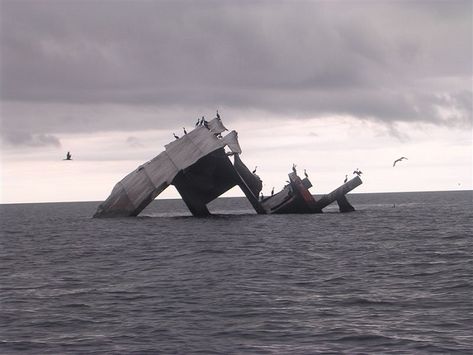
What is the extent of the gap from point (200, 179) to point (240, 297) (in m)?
32.8

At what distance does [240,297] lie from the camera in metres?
22.3

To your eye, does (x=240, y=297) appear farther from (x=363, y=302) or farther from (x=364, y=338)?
(x=364, y=338)

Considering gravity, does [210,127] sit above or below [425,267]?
above

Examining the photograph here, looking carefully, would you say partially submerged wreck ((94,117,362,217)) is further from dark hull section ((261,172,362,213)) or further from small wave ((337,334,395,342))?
small wave ((337,334,395,342))

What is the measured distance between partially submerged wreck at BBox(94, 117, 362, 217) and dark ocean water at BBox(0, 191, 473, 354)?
37.2 ft

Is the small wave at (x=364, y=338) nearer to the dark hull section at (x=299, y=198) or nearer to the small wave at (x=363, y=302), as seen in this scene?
the small wave at (x=363, y=302)

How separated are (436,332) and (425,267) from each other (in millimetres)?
12209

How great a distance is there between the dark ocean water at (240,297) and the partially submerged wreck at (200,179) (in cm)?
1133

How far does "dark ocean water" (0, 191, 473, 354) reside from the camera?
16.8m

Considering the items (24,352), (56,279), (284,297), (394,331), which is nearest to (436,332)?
(394,331)

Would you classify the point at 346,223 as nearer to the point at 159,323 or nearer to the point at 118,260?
the point at 118,260

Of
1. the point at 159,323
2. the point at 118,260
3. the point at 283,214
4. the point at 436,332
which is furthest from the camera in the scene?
the point at 283,214

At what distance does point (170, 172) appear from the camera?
52562 millimetres

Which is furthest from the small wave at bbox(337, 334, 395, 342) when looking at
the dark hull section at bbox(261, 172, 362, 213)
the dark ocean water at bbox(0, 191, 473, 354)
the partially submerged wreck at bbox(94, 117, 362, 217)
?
the dark hull section at bbox(261, 172, 362, 213)
